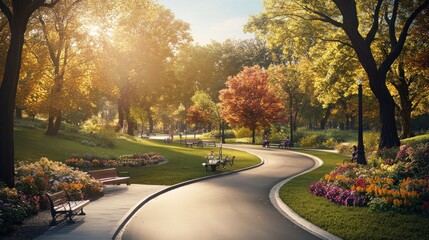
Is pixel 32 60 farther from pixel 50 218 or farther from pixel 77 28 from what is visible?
pixel 50 218

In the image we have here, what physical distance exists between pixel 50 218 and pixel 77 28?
25205 mm

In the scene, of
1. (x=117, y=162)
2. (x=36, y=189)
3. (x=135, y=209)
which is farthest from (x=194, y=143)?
(x=135, y=209)

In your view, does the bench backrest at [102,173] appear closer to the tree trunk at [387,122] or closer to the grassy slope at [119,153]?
the grassy slope at [119,153]

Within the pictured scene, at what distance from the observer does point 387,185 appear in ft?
45.7

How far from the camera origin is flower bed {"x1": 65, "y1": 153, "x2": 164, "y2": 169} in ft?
80.0

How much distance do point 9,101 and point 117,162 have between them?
1334cm

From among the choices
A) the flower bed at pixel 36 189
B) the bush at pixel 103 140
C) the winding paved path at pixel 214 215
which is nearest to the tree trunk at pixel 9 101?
the flower bed at pixel 36 189

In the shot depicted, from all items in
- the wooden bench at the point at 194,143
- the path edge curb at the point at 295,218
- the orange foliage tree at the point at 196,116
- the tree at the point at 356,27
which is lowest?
the path edge curb at the point at 295,218

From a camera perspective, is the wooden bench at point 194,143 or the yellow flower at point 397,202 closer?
the yellow flower at point 397,202

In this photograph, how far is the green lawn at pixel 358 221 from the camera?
9.95 meters

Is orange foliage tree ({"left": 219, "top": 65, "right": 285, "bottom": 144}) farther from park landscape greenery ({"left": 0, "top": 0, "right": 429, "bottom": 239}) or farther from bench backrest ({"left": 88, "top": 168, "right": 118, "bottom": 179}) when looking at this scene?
bench backrest ({"left": 88, "top": 168, "right": 118, "bottom": 179})

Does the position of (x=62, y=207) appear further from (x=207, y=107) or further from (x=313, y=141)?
(x=207, y=107)

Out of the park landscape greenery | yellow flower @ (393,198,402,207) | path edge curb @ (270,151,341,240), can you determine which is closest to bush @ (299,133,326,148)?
the park landscape greenery

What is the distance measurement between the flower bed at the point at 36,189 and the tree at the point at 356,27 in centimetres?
1550
